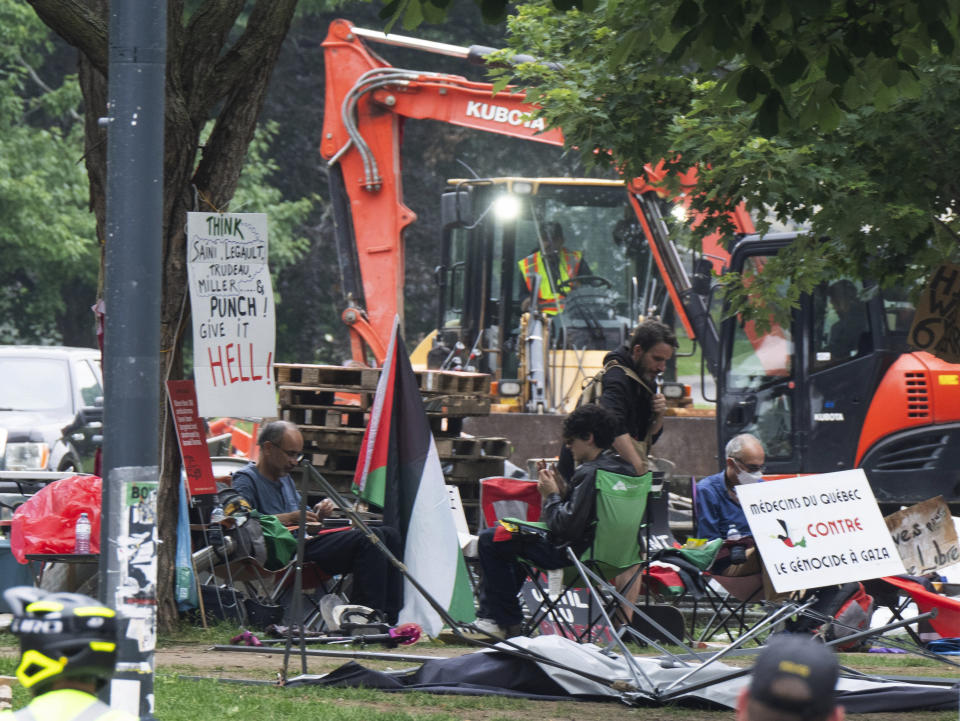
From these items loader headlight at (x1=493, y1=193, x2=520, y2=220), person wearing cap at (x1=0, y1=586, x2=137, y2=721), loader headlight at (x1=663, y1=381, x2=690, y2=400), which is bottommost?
person wearing cap at (x1=0, y1=586, x2=137, y2=721)

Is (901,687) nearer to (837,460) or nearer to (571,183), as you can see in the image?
(837,460)

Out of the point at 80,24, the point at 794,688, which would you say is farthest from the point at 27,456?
the point at 794,688

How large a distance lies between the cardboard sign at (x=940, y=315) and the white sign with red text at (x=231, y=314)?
13.5 ft

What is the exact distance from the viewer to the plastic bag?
8.68m

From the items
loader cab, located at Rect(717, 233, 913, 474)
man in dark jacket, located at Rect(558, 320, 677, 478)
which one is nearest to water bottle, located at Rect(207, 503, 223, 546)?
man in dark jacket, located at Rect(558, 320, 677, 478)

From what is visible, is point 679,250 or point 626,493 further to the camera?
point 679,250

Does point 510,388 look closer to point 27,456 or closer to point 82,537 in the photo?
point 27,456

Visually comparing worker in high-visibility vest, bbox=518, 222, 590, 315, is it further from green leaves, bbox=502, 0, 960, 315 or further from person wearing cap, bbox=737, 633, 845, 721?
person wearing cap, bbox=737, 633, 845, 721

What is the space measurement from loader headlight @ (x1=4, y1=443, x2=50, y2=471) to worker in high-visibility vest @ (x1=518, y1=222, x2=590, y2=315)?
5.35 meters

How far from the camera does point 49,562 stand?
902 centimetres

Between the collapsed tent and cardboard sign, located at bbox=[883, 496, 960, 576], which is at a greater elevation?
cardboard sign, located at bbox=[883, 496, 960, 576]

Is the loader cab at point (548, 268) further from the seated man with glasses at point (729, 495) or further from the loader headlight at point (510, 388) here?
the seated man with glasses at point (729, 495)

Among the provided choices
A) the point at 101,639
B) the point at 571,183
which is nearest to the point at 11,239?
the point at 571,183

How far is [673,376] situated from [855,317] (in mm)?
4870
